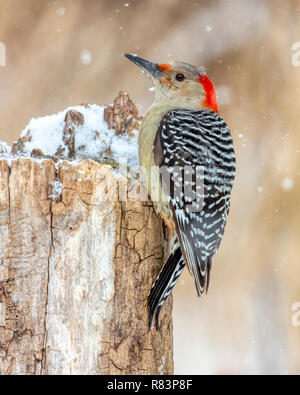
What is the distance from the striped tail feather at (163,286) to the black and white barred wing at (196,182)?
0.09 m

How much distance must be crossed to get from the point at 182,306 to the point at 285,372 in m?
1.23

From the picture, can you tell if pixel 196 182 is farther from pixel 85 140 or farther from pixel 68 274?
pixel 68 274

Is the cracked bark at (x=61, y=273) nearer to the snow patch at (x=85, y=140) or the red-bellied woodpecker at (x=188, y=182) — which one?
the red-bellied woodpecker at (x=188, y=182)

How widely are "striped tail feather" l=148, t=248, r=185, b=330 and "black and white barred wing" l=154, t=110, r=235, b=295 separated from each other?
0.29 feet

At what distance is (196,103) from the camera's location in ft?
11.9

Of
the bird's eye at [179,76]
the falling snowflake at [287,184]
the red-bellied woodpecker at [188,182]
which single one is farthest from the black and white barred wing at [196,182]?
the falling snowflake at [287,184]

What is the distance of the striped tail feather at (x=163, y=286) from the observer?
9.37 ft

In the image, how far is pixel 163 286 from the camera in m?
2.88

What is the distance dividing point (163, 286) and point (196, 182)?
639mm

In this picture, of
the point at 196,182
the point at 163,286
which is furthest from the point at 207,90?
the point at 163,286

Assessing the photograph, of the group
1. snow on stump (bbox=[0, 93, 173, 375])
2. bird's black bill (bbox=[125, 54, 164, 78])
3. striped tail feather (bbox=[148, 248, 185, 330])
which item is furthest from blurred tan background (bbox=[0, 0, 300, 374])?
snow on stump (bbox=[0, 93, 173, 375])

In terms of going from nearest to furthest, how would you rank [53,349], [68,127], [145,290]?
[53,349]
[145,290]
[68,127]

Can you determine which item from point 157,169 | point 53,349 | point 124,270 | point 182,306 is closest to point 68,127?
point 157,169
